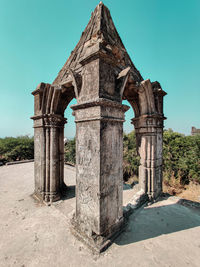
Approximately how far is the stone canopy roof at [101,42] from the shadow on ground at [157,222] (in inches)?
128

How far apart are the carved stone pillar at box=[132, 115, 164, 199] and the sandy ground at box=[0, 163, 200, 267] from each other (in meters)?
0.50

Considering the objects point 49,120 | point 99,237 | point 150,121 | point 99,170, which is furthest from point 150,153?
point 49,120

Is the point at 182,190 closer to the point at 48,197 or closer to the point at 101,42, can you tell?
the point at 48,197

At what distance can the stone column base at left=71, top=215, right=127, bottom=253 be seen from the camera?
1979 mm

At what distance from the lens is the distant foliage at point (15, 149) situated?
995 cm

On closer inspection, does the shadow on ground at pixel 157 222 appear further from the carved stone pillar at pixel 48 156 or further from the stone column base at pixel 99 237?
the carved stone pillar at pixel 48 156

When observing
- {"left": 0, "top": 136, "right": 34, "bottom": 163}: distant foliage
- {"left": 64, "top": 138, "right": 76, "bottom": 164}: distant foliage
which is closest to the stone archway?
{"left": 64, "top": 138, "right": 76, "bottom": 164}: distant foliage

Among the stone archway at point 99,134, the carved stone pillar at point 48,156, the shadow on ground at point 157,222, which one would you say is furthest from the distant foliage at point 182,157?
the carved stone pillar at point 48,156

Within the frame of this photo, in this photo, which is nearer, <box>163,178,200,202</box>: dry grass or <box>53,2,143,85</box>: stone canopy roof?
<box>53,2,143,85</box>: stone canopy roof

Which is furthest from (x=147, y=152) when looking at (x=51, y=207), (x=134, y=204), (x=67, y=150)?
(x=67, y=150)

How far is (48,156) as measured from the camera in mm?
3564

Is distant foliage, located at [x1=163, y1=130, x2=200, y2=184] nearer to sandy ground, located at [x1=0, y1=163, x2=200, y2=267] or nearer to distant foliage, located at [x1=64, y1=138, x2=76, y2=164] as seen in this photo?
sandy ground, located at [x1=0, y1=163, x2=200, y2=267]

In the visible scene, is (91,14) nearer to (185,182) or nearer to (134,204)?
(134,204)

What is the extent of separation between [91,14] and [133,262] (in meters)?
5.39
